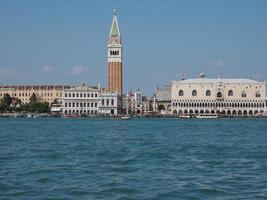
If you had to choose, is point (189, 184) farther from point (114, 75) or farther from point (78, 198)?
point (114, 75)

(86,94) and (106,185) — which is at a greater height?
(86,94)

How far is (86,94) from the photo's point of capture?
113312mm

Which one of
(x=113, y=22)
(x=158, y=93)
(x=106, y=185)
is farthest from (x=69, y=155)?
(x=158, y=93)

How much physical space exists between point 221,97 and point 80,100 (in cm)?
2443

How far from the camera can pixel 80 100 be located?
371ft

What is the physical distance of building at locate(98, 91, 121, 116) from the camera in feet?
365

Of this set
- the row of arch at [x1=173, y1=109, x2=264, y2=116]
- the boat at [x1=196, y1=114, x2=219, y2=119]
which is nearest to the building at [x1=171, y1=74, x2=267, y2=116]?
the row of arch at [x1=173, y1=109, x2=264, y2=116]

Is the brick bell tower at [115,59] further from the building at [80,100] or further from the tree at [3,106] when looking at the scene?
the tree at [3,106]

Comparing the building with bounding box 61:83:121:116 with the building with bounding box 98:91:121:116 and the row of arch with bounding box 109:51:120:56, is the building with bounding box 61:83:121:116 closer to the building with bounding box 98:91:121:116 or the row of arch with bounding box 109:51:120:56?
the building with bounding box 98:91:121:116

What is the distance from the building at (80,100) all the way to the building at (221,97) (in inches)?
556

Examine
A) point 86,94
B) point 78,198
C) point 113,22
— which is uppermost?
point 113,22

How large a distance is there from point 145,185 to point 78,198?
7.06 feet

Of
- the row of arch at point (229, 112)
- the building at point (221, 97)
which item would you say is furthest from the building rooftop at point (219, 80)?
the row of arch at point (229, 112)

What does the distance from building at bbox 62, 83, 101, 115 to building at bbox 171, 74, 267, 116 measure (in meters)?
14.1
